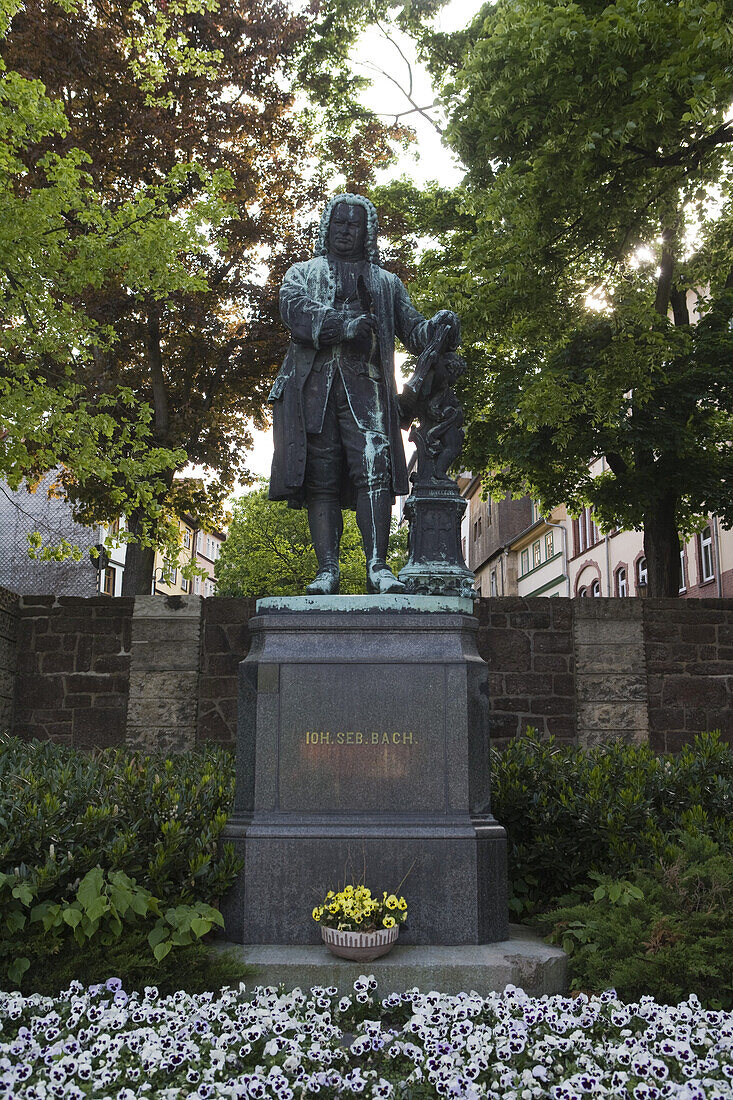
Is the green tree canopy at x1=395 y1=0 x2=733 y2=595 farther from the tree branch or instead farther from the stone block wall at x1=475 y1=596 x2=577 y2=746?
the stone block wall at x1=475 y1=596 x2=577 y2=746

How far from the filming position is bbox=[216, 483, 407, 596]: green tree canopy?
34.1 metres

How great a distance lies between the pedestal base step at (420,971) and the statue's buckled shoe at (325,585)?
1961 mm

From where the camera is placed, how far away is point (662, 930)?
3.94 meters

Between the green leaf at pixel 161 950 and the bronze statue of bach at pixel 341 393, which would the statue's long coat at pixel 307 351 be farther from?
the green leaf at pixel 161 950

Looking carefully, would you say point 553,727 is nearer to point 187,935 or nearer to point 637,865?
point 637,865

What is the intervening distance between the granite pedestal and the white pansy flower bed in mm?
626

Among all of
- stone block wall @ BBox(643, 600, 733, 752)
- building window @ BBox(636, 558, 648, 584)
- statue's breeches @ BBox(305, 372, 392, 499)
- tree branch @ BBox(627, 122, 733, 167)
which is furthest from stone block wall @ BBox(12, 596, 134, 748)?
building window @ BBox(636, 558, 648, 584)

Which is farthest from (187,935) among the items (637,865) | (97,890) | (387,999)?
(637,865)

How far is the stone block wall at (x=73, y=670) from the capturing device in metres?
10.7

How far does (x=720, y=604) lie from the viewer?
1123 centimetres

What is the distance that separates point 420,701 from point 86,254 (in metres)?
8.37

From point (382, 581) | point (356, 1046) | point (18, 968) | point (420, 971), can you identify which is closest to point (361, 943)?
point (420, 971)

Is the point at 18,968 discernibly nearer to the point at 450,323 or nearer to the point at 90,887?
the point at 90,887

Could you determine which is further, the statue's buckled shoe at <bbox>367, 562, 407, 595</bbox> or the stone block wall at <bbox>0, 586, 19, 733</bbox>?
the stone block wall at <bbox>0, 586, 19, 733</bbox>
